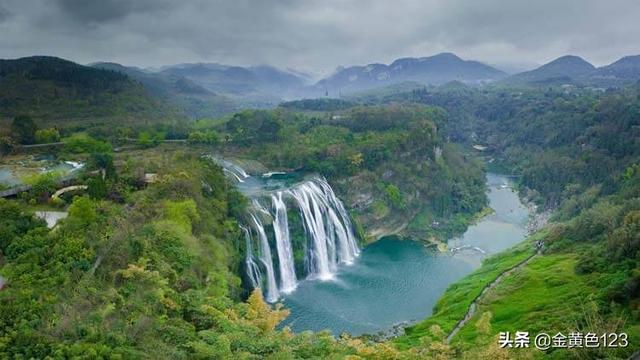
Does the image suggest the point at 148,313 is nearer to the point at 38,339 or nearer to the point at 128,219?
the point at 38,339

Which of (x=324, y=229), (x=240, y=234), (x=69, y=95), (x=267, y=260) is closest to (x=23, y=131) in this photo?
(x=240, y=234)

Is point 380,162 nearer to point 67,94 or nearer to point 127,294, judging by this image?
point 127,294

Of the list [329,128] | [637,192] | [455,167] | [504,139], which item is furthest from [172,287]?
[504,139]

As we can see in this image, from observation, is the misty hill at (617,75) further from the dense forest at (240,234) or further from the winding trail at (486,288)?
the winding trail at (486,288)

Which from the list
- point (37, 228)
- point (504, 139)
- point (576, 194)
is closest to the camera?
point (37, 228)

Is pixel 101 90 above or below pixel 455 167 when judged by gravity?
above

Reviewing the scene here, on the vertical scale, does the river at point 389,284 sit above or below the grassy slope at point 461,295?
below

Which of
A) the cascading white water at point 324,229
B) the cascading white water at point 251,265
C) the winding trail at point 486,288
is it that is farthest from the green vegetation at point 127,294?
the cascading white water at point 324,229
